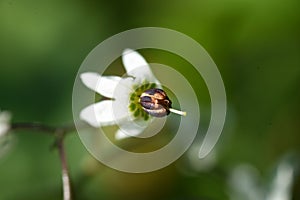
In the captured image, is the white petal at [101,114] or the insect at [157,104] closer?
the insect at [157,104]

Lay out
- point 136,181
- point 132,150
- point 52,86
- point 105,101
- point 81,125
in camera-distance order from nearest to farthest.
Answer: point 105,101
point 81,125
point 132,150
point 136,181
point 52,86

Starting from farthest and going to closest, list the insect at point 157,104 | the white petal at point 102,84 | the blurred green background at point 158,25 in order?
the blurred green background at point 158,25 < the white petal at point 102,84 < the insect at point 157,104

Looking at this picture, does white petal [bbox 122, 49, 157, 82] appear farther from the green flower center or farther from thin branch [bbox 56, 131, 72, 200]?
thin branch [bbox 56, 131, 72, 200]

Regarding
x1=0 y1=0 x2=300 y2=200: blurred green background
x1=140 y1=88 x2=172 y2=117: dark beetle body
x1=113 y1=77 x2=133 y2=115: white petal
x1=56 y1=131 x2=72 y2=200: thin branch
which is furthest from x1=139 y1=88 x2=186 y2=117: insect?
x1=0 y1=0 x2=300 y2=200: blurred green background

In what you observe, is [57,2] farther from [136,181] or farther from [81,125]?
[81,125]

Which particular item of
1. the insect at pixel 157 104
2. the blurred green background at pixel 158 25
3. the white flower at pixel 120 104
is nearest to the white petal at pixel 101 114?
the white flower at pixel 120 104

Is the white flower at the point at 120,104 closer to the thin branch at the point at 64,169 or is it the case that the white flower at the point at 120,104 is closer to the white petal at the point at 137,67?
the white petal at the point at 137,67

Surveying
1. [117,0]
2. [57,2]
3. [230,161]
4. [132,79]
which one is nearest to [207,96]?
[230,161]

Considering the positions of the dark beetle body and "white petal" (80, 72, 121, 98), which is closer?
the dark beetle body
